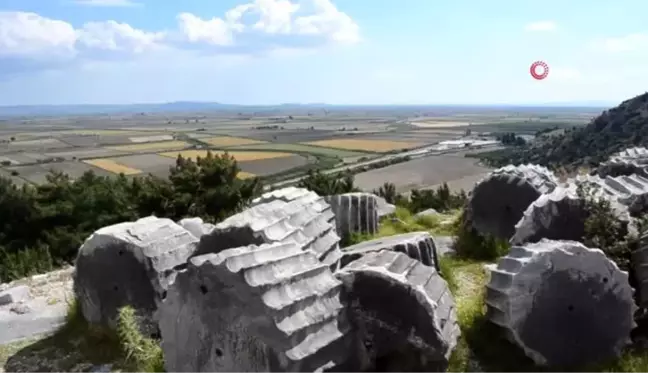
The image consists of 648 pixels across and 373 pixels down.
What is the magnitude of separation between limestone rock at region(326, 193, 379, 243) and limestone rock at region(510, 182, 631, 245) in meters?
3.60

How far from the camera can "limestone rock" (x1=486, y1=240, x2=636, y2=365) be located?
21.8 feet

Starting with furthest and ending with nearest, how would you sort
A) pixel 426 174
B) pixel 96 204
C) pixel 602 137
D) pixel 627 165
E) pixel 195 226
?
pixel 426 174 < pixel 602 137 < pixel 96 204 < pixel 627 165 < pixel 195 226

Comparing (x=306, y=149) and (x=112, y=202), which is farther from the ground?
(x=112, y=202)

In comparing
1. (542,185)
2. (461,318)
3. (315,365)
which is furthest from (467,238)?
(315,365)

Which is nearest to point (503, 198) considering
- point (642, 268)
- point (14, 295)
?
point (642, 268)

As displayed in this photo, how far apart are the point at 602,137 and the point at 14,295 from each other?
41370 mm

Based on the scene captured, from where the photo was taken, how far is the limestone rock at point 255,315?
5.48 m

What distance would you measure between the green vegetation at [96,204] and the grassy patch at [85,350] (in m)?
6.08

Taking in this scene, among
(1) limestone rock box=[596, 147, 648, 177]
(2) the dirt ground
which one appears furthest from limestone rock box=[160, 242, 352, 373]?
(2) the dirt ground

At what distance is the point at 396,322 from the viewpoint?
613 cm

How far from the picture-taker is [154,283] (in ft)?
26.2

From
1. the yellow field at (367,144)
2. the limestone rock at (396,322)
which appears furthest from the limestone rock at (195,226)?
the yellow field at (367,144)

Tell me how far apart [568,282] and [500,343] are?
0.97 meters

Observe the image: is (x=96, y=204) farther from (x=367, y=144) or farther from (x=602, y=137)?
(x=367, y=144)
